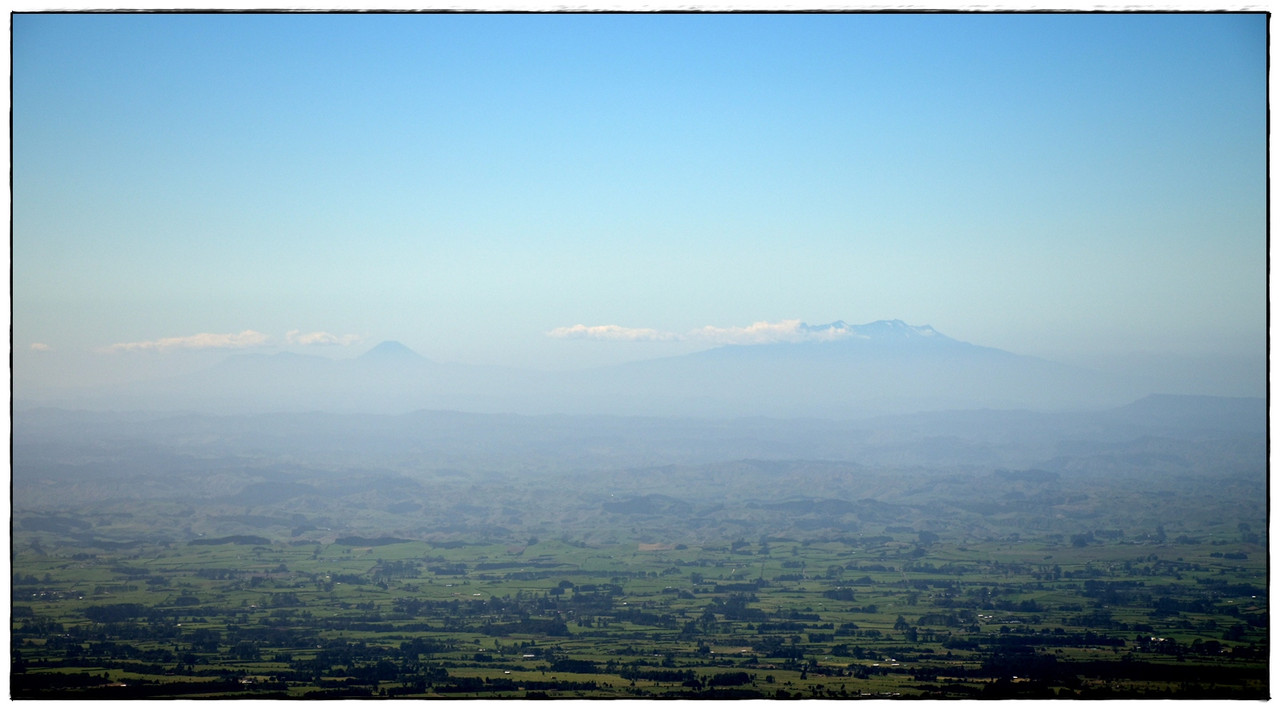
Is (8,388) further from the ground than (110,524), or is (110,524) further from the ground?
(8,388)

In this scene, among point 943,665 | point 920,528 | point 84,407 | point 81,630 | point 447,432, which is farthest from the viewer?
point 447,432

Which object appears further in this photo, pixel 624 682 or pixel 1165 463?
pixel 1165 463

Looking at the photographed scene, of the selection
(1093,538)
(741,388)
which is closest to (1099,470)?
(1093,538)

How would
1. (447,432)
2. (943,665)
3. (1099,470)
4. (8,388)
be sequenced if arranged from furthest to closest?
1. (447,432)
2. (1099,470)
3. (943,665)
4. (8,388)

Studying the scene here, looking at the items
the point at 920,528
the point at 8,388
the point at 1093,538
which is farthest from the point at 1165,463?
the point at 8,388

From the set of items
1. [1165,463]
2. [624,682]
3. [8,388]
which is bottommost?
[624,682]

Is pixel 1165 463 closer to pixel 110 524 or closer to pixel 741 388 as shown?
pixel 741 388

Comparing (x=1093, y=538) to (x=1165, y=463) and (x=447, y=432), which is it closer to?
(x=1165, y=463)

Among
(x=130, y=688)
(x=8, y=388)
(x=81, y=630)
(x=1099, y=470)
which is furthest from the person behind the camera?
(x=1099, y=470)

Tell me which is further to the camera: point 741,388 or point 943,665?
point 741,388
